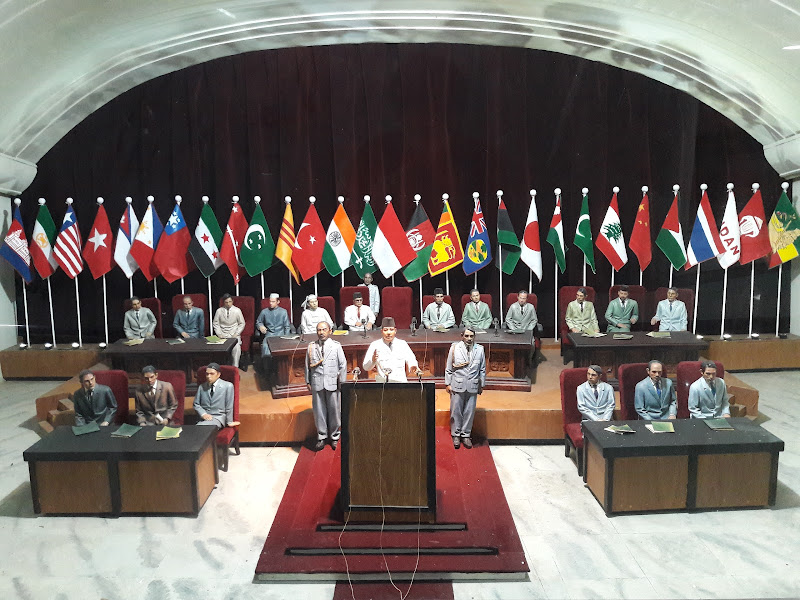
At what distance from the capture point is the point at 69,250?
748 cm

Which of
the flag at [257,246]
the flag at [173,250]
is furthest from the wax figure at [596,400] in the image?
the flag at [173,250]

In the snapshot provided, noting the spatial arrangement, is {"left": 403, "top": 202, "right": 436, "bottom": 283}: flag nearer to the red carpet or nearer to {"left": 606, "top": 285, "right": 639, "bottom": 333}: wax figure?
{"left": 606, "top": 285, "right": 639, "bottom": 333}: wax figure

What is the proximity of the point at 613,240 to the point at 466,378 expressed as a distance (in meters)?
3.87

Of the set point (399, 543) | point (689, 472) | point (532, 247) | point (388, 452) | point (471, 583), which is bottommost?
point (471, 583)

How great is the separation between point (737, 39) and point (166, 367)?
589 centimetres

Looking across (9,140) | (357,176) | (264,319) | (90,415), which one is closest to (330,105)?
(357,176)

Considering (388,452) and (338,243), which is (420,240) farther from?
(388,452)

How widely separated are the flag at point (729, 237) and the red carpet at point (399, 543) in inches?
184

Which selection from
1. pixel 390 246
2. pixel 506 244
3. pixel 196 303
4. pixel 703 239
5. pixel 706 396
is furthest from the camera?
pixel 506 244

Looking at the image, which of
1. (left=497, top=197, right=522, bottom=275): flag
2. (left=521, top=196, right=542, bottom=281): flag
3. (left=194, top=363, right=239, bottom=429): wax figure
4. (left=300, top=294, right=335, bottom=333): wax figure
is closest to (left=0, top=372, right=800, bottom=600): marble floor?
(left=194, top=363, right=239, bottom=429): wax figure

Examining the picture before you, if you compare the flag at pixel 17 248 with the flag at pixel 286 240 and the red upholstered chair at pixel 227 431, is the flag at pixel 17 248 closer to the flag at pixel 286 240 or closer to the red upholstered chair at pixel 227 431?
the red upholstered chair at pixel 227 431

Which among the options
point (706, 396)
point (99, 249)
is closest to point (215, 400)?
point (99, 249)

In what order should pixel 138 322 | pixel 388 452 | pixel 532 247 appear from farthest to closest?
1. pixel 532 247
2. pixel 138 322
3. pixel 388 452

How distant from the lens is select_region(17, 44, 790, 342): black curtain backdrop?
8.29 metres
